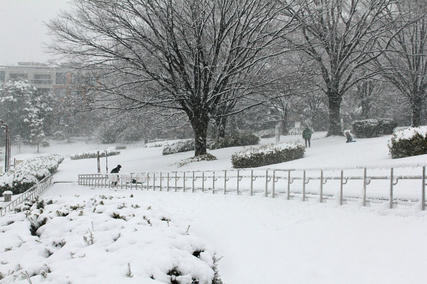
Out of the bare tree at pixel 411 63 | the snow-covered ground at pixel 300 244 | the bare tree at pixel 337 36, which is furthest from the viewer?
the bare tree at pixel 411 63

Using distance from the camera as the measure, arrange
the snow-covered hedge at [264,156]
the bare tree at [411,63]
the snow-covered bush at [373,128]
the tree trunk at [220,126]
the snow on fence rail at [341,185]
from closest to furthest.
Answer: the snow on fence rail at [341,185]
the snow-covered hedge at [264,156]
the bare tree at [411,63]
the snow-covered bush at [373,128]
the tree trunk at [220,126]

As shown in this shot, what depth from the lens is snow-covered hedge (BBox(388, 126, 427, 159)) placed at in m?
16.3

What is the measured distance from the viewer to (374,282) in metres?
6.16

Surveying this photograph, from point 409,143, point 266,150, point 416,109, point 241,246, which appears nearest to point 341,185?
point 241,246

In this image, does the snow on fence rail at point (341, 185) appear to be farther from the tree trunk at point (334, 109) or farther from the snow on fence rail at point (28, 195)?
the tree trunk at point (334, 109)

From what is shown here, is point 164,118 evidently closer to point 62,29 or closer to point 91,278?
point 62,29

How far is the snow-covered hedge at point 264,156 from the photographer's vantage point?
71.1 feet

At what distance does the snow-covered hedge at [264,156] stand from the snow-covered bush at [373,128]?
10.4 meters

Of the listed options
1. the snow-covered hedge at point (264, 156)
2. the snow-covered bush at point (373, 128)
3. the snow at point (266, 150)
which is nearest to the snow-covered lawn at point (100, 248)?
the snow-covered hedge at point (264, 156)

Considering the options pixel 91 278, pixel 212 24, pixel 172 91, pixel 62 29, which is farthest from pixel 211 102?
pixel 91 278

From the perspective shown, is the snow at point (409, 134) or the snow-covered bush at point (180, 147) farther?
the snow-covered bush at point (180, 147)

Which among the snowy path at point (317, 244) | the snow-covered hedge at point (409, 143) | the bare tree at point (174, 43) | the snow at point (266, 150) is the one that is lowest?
the snowy path at point (317, 244)

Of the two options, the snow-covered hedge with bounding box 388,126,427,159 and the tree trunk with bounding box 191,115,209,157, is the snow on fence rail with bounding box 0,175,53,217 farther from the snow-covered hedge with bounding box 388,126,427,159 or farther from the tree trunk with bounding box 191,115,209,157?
the snow-covered hedge with bounding box 388,126,427,159

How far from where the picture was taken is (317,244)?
7.86 meters
